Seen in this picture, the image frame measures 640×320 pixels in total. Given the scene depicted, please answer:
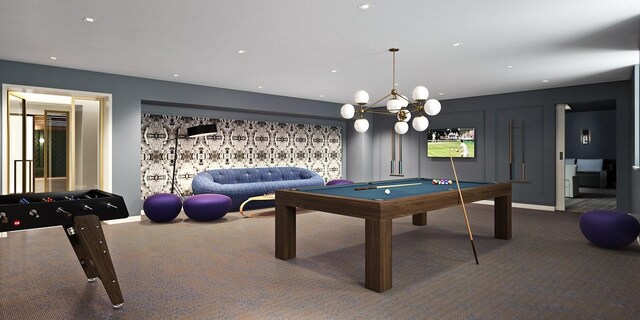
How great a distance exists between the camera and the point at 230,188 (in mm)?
6812

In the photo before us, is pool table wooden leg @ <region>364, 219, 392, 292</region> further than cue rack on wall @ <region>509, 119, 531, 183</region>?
No

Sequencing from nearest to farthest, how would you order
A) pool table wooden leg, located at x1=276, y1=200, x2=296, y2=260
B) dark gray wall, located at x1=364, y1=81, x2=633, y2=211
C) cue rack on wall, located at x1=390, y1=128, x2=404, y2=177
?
pool table wooden leg, located at x1=276, y1=200, x2=296, y2=260 < dark gray wall, located at x1=364, y1=81, x2=633, y2=211 < cue rack on wall, located at x1=390, y1=128, x2=404, y2=177

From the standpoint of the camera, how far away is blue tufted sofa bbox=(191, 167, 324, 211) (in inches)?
267

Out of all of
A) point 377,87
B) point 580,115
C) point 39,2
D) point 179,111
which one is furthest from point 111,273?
point 580,115

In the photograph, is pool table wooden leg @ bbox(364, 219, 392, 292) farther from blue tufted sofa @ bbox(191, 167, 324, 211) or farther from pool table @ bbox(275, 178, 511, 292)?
blue tufted sofa @ bbox(191, 167, 324, 211)

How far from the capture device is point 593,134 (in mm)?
10758

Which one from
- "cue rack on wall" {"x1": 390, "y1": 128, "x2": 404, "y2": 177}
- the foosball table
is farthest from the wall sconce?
the foosball table

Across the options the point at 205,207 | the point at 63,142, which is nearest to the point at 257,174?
the point at 205,207

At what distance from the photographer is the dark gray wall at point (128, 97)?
522cm

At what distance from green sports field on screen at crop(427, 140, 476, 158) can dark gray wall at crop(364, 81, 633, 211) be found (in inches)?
4.6

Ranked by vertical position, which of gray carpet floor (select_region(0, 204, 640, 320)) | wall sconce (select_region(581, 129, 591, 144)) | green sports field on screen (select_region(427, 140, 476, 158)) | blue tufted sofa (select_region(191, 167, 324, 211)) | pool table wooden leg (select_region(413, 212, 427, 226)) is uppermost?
wall sconce (select_region(581, 129, 591, 144))

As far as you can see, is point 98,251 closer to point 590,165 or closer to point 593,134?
point 590,165

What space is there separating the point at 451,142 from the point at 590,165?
483 cm

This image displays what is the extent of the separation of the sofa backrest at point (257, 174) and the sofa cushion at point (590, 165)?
7.59m
